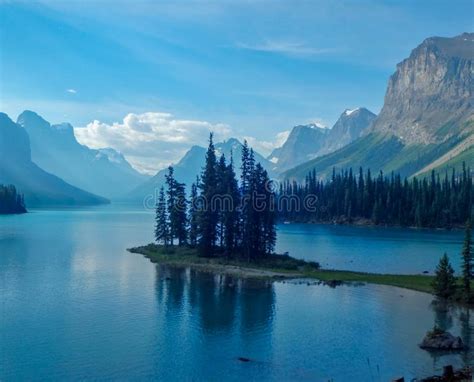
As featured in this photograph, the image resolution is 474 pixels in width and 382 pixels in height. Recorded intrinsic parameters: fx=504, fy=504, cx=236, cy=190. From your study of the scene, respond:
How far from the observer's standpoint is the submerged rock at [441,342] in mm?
46719

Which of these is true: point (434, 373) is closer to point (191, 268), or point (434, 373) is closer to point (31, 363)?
point (31, 363)

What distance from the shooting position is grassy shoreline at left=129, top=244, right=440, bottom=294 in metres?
80.4

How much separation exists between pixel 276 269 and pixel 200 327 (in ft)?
129

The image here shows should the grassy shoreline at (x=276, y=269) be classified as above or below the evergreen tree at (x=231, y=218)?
below

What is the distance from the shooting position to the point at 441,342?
46.9m

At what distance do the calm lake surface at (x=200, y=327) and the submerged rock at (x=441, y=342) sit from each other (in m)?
1.39

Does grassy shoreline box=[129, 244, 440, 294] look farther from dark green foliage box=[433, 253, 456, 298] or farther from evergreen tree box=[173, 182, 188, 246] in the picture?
evergreen tree box=[173, 182, 188, 246]

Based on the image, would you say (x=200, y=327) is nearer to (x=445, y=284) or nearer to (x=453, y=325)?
(x=453, y=325)

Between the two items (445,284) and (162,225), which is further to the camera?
(162,225)

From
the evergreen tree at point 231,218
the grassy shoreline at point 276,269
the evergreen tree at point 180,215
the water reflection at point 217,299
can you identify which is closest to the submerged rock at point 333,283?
the grassy shoreline at point 276,269

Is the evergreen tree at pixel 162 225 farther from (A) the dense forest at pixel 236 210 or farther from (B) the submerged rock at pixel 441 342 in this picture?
(B) the submerged rock at pixel 441 342

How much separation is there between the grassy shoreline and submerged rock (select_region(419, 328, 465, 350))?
86.0 feet

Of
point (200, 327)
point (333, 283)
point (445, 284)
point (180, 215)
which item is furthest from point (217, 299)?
point (180, 215)

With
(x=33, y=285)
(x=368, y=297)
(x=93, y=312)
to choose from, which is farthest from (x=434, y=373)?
(x=33, y=285)
